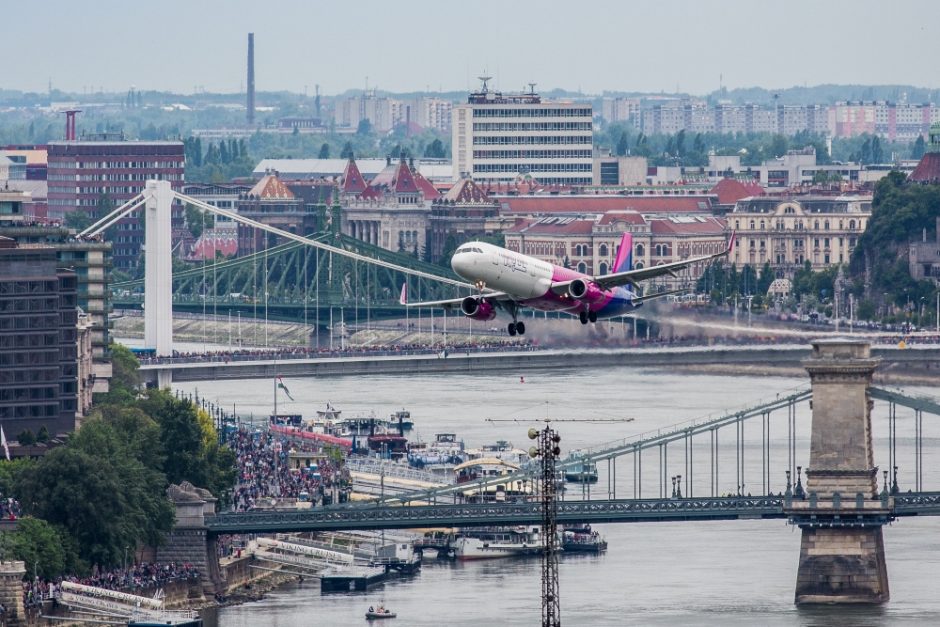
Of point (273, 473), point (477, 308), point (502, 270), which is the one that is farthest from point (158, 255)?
point (502, 270)

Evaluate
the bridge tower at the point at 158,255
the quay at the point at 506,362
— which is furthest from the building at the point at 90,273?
the bridge tower at the point at 158,255

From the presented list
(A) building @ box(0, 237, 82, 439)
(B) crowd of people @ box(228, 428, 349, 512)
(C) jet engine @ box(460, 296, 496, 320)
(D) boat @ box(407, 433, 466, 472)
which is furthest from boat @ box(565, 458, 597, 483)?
(C) jet engine @ box(460, 296, 496, 320)

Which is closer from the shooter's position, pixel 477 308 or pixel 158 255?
pixel 477 308

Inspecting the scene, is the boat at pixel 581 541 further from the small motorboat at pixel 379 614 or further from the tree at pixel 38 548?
the tree at pixel 38 548

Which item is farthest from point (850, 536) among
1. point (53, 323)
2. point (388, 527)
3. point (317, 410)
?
point (317, 410)

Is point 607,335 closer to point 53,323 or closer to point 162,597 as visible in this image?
point 53,323

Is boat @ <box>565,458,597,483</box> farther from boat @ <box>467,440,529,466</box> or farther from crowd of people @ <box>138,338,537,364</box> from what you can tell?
crowd of people @ <box>138,338,537,364</box>

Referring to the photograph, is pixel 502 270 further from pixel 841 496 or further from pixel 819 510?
pixel 841 496

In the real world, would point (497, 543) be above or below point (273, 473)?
below
